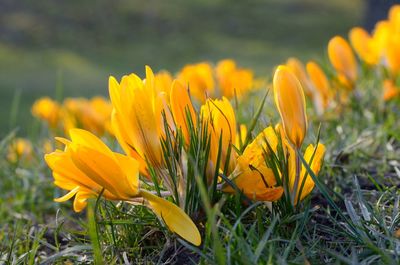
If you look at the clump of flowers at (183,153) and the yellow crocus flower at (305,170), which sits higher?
the clump of flowers at (183,153)

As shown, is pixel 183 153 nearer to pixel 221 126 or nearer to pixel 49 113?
pixel 221 126

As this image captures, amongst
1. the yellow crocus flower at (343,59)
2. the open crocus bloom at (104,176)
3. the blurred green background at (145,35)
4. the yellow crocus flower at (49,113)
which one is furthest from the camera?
the blurred green background at (145,35)

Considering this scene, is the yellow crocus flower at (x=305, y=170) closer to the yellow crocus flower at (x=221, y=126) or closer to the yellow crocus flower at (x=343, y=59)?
the yellow crocus flower at (x=221, y=126)

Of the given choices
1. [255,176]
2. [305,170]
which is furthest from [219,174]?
[305,170]

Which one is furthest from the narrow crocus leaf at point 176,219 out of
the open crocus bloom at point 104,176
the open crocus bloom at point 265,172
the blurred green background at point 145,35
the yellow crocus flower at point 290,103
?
the blurred green background at point 145,35

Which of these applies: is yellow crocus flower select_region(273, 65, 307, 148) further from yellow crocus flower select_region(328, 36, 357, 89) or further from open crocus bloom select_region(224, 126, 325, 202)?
yellow crocus flower select_region(328, 36, 357, 89)

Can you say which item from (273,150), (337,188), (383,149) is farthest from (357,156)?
(273,150)

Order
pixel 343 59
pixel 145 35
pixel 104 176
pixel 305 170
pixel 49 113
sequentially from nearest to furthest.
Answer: pixel 104 176
pixel 305 170
pixel 343 59
pixel 49 113
pixel 145 35
